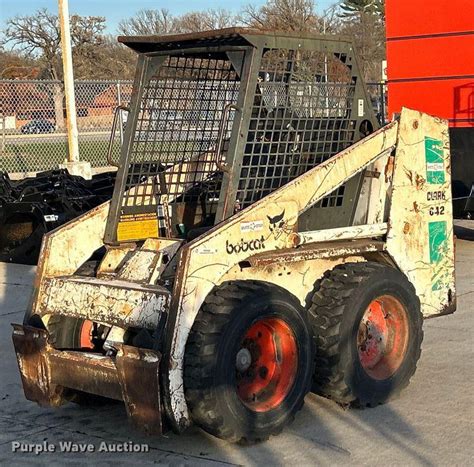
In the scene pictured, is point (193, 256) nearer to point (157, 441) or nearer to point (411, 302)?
point (157, 441)

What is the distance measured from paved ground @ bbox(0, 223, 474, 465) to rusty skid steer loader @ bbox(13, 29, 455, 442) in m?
0.15

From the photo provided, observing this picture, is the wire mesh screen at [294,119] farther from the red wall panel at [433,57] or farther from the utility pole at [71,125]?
the utility pole at [71,125]

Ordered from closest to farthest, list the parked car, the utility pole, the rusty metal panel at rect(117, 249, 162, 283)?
the rusty metal panel at rect(117, 249, 162, 283) < the utility pole < the parked car

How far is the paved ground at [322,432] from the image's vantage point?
4.63 m

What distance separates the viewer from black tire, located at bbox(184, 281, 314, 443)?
446cm

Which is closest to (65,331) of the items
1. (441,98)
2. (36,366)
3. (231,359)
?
(36,366)

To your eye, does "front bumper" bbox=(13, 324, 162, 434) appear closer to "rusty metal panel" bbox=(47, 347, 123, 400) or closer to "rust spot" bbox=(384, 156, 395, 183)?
"rusty metal panel" bbox=(47, 347, 123, 400)

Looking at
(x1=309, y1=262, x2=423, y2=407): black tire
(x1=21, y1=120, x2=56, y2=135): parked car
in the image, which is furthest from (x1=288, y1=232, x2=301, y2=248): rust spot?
(x1=21, y1=120, x2=56, y2=135): parked car

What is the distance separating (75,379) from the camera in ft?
16.1

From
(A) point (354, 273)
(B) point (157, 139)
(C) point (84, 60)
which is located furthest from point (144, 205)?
(C) point (84, 60)

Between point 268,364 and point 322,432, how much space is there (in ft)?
1.64

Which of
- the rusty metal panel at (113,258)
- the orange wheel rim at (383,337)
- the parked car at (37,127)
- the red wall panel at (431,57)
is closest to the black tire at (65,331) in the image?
the rusty metal panel at (113,258)

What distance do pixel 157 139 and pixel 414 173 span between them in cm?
175

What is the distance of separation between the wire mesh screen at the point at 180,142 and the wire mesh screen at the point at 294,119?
0.52 m
